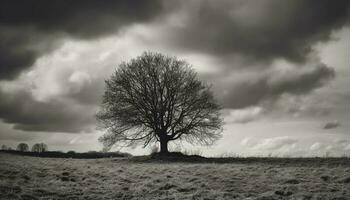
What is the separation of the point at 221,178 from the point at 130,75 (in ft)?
63.1

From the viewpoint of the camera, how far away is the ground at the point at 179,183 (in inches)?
554

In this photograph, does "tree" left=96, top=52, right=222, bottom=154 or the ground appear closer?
the ground

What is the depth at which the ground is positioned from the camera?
14078 mm

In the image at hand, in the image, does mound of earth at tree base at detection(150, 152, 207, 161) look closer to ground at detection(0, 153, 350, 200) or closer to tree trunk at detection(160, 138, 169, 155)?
tree trunk at detection(160, 138, 169, 155)

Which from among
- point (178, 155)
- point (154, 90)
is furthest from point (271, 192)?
point (154, 90)

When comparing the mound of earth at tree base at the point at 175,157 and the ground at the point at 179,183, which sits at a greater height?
the mound of earth at tree base at the point at 175,157

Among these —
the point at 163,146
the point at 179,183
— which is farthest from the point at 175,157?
the point at 179,183

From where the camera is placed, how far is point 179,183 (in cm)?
1688

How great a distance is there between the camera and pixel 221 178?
1800 cm

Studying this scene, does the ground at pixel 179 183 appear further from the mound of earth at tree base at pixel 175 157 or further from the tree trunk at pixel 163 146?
the tree trunk at pixel 163 146

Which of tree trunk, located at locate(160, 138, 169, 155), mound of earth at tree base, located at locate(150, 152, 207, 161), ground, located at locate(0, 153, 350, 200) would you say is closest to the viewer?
ground, located at locate(0, 153, 350, 200)

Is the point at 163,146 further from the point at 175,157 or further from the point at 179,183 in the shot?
the point at 179,183

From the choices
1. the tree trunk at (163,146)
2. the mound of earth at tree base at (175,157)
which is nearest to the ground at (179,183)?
the mound of earth at tree base at (175,157)

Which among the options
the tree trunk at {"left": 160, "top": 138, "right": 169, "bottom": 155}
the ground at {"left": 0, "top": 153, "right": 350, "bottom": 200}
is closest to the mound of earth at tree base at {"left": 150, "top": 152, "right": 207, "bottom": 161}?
the tree trunk at {"left": 160, "top": 138, "right": 169, "bottom": 155}
